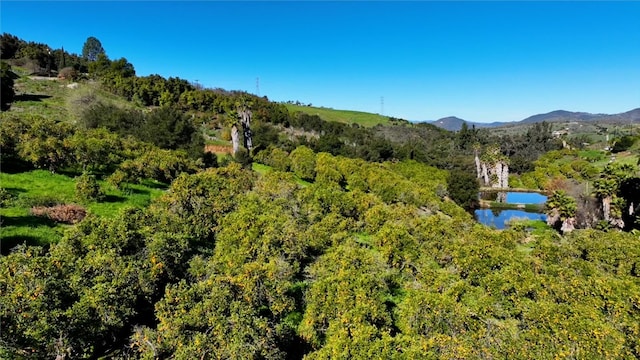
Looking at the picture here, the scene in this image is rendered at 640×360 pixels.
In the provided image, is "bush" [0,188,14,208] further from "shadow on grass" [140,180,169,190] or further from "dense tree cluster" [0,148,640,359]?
"shadow on grass" [140,180,169,190]

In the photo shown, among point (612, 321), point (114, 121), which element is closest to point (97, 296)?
point (612, 321)

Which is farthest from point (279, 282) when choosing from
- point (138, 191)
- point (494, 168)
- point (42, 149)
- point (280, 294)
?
point (494, 168)

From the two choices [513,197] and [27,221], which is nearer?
[27,221]

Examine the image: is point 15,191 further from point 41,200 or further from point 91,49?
point 91,49

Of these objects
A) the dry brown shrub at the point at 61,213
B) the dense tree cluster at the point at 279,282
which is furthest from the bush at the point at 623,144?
the dry brown shrub at the point at 61,213

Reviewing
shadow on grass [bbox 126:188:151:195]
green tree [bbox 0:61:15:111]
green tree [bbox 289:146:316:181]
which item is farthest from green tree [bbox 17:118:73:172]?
green tree [bbox 0:61:15:111]

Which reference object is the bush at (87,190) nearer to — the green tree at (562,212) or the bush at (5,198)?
the bush at (5,198)

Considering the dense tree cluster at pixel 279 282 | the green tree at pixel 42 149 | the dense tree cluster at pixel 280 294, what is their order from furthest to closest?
the green tree at pixel 42 149 < the dense tree cluster at pixel 279 282 < the dense tree cluster at pixel 280 294
